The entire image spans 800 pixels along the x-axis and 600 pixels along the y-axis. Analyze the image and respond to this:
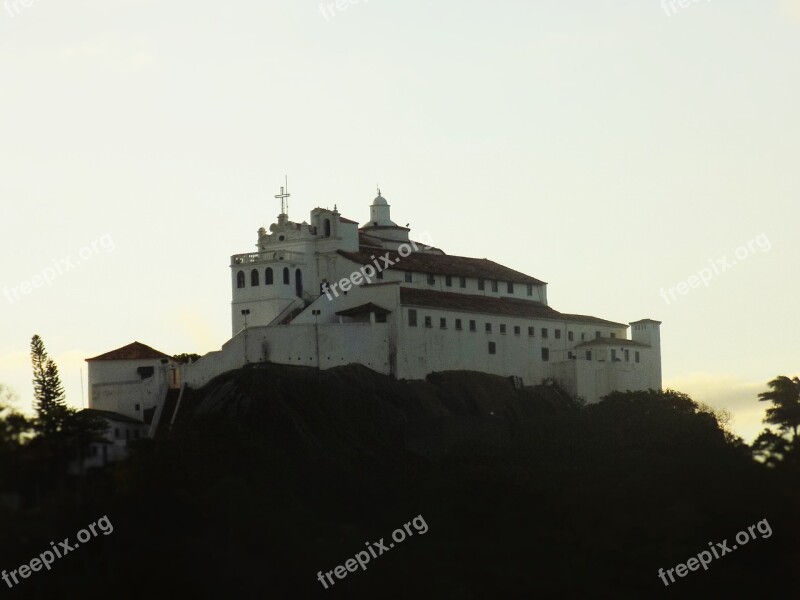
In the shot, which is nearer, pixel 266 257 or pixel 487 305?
pixel 266 257

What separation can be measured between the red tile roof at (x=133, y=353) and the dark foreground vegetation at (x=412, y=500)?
15.8 ft

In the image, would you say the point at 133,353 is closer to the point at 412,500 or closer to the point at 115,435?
the point at 115,435

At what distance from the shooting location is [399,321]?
430 feet

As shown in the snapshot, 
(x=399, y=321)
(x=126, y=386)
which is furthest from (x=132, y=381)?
(x=399, y=321)

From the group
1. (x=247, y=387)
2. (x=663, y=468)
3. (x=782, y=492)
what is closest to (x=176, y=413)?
(x=247, y=387)

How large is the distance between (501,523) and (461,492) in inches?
304

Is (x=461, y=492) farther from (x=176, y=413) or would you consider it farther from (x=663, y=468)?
(x=176, y=413)

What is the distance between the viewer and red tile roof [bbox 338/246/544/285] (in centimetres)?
13762

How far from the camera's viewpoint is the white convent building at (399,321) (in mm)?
129750

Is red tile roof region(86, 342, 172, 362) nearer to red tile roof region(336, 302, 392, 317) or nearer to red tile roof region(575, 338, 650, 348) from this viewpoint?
red tile roof region(336, 302, 392, 317)

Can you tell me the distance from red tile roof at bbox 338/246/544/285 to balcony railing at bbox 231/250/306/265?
3.03 metres

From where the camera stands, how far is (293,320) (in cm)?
13100

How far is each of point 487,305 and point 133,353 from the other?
2149 cm

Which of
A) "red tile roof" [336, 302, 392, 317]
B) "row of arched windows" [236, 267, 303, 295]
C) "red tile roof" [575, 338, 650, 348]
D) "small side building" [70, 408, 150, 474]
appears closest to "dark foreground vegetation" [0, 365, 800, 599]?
"small side building" [70, 408, 150, 474]
